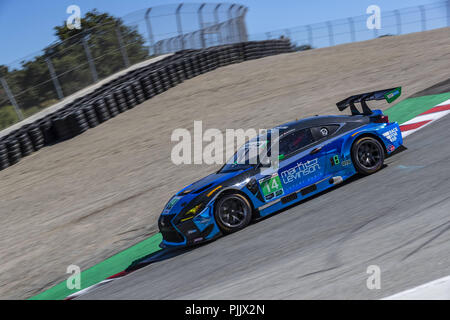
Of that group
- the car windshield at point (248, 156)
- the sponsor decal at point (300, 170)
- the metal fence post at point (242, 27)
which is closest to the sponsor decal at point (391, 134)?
the sponsor decal at point (300, 170)

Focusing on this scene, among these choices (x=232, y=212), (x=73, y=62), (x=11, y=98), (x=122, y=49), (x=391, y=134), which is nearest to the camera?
(x=232, y=212)

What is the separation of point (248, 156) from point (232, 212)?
1022mm

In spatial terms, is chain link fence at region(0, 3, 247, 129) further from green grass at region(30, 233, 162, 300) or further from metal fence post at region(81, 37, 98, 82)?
green grass at region(30, 233, 162, 300)

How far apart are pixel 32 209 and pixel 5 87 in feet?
26.2

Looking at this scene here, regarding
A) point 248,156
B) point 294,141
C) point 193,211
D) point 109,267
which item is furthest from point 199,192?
point 109,267

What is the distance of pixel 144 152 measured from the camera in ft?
46.7

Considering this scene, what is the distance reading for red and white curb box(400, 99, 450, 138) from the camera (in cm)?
1002

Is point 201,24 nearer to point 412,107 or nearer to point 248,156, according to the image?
point 412,107

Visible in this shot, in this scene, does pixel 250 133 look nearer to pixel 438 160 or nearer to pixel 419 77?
pixel 419 77

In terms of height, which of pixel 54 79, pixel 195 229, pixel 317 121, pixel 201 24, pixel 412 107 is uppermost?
pixel 201 24

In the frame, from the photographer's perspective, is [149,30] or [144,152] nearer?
[144,152]

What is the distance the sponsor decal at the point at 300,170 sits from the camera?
7.34 m
